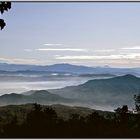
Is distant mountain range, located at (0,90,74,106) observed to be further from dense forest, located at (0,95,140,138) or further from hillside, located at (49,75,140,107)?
dense forest, located at (0,95,140,138)

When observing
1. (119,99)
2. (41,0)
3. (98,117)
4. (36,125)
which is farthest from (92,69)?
(119,99)

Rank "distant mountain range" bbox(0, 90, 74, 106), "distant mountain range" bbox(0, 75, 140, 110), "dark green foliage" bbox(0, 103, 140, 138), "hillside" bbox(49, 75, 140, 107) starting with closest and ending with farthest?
"dark green foliage" bbox(0, 103, 140, 138) → "distant mountain range" bbox(0, 90, 74, 106) → "distant mountain range" bbox(0, 75, 140, 110) → "hillside" bbox(49, 75, 140, 107)

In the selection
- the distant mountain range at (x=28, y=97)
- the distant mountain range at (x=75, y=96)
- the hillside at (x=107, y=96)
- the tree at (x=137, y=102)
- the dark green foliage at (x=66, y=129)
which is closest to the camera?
the dark green foliage at (x=66, y=129)

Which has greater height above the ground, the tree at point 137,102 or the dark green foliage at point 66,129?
the tree at point 137,102

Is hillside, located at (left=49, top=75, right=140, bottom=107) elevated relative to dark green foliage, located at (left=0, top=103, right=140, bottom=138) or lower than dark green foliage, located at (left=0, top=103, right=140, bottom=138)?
elevated

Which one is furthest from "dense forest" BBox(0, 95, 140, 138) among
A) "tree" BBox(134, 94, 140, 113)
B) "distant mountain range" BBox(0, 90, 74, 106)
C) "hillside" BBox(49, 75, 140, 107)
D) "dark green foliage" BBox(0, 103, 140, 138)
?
"distant mountain range" BBox(0, 90, 74, 106)

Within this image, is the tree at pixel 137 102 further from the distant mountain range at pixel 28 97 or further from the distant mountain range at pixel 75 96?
the distant mountain range at pixel 28 97

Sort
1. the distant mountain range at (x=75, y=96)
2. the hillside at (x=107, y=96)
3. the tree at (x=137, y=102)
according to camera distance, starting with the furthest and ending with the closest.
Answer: the hillside at (x=107, y=96) < the distant mountain range at (x=75, y=96) < the tree at (x=137, y=102)

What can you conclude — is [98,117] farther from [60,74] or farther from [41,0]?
[41,0]

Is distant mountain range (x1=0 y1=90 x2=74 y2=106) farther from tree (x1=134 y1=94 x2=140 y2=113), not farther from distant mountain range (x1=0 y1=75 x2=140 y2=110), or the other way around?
tree (x1=134 y1=94 x2=140 y2=113)

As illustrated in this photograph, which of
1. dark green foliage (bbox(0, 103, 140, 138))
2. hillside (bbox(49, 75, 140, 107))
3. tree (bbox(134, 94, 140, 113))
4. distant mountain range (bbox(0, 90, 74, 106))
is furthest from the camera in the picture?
hillside (bbox(49, 75, 140, 107))

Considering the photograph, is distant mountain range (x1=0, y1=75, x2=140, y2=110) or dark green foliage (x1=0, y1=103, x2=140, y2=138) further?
distant mountain range (x1=0, y1=75, x2=140, y2=110)

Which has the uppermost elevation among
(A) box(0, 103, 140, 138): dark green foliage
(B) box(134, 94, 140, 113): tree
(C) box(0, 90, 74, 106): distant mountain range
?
(C) box(0, 90, 74, 106): distant mountain range

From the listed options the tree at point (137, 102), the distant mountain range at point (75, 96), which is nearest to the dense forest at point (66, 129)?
Answer: the tree at point (137, 102)
